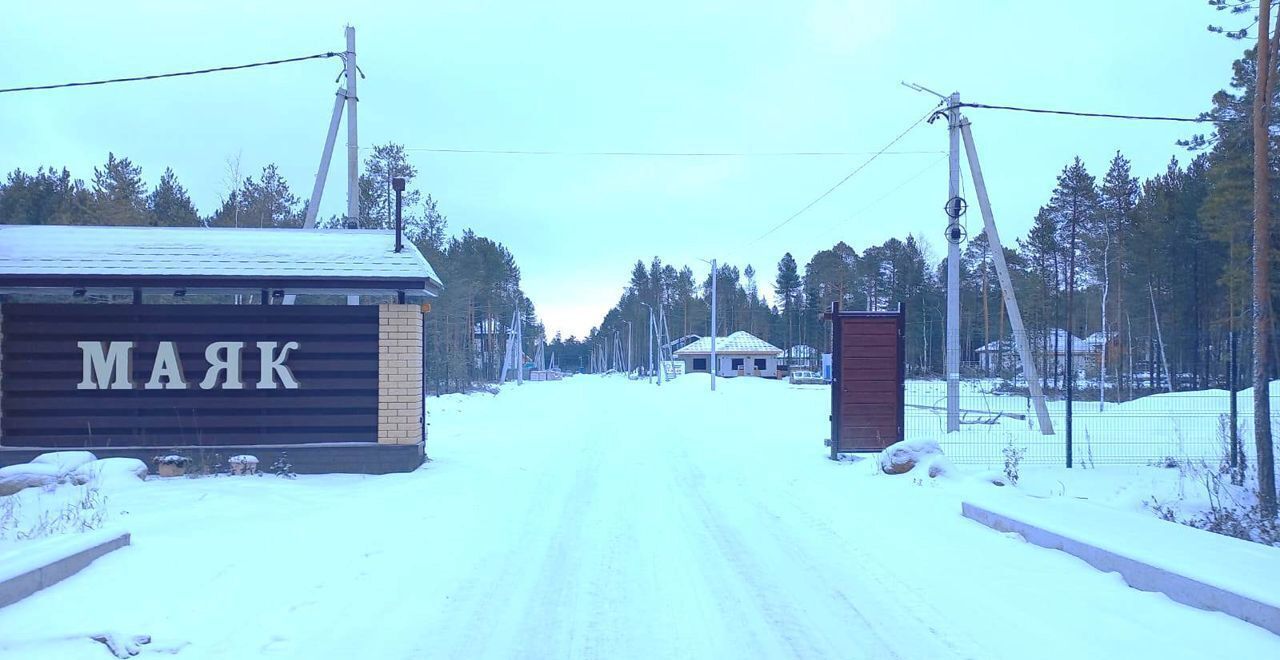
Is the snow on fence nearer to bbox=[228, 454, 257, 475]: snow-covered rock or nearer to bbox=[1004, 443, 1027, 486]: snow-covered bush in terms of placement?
bbox=[1004, 443, 1027, 486]: snow-covered bush

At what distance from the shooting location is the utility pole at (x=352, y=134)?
1866 cm

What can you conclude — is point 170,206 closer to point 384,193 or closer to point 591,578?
point 384,193

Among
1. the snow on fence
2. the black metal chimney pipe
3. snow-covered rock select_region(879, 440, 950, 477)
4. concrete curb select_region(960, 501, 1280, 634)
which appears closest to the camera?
concrete curb select_region(960, 501, 1280, 634)

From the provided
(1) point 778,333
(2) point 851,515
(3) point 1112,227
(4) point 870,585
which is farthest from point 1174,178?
(1) point 778,333

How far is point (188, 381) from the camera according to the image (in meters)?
13.7

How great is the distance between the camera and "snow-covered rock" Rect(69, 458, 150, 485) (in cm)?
1194

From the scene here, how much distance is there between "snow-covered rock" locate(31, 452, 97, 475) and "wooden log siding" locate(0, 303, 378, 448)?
2.54 ft

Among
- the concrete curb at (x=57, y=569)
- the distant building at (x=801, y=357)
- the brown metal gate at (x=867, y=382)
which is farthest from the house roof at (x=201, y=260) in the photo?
the distant building at (x=801, y=357)

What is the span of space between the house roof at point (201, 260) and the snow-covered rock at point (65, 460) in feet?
8.19

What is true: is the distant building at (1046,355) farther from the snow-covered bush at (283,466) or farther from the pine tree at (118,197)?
the pine tree at (118,197)

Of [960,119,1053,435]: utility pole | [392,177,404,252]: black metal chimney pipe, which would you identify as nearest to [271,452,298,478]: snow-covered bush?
[392,177,404,252]: black metal chimney pipe

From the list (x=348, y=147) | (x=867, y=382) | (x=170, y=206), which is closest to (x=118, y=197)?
(x=170, y=206)

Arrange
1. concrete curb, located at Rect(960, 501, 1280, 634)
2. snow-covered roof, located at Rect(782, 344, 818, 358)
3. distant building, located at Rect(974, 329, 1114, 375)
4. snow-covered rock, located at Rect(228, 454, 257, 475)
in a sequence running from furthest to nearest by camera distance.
Answer: snow-covered roof, located at Rect(782, 344, 818, 358), distant building, located at Rect(974, 329, 1114, 375), snow-covered rock, located at Rect(228, 454, 257, 475), concrete curb, located at Rect(960, 501, 1280, 634)

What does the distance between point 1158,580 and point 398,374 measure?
34.7 feet
